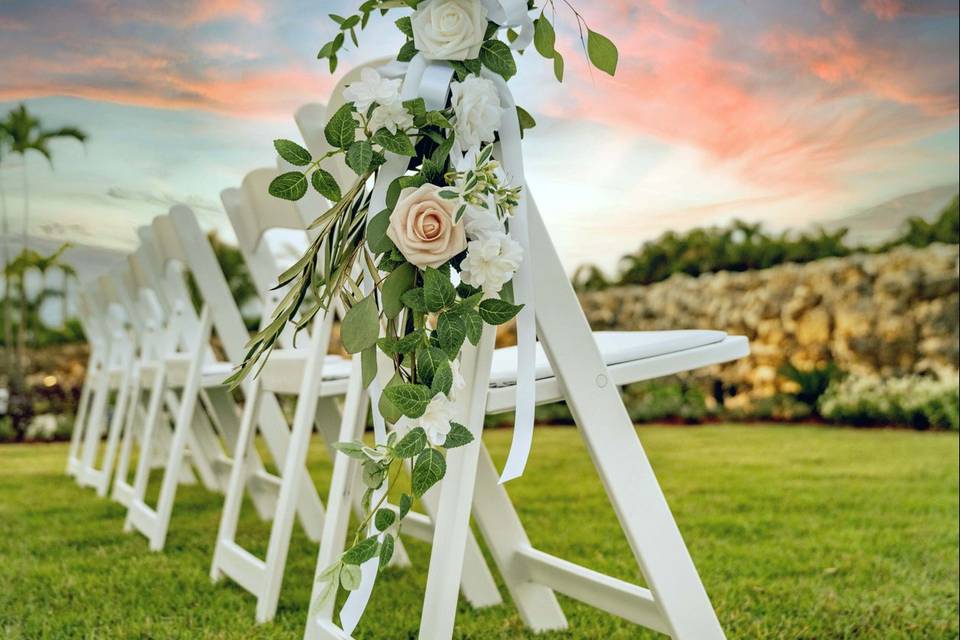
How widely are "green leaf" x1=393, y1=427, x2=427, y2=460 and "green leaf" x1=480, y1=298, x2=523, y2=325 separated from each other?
13cm

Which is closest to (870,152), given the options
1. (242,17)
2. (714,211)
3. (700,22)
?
(714,211)

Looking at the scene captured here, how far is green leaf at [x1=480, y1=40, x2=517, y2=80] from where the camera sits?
947mm

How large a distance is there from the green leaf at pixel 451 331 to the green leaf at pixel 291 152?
200 millimetres

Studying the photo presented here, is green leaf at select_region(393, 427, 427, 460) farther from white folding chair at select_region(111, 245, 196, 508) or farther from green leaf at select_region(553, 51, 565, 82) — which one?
white folding chair at select_region(111, 245, 196, 508)

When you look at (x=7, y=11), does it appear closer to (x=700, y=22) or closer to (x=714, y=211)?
(x=700, y=22)

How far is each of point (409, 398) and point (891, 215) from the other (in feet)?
17.1

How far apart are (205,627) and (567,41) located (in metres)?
1.39

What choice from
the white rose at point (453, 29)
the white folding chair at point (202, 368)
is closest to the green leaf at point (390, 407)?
the white rose at point (453, 29)

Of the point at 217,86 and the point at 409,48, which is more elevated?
the point at 217,86

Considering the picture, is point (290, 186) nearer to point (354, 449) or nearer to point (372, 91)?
point (372, 91)

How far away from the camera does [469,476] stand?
101 cm

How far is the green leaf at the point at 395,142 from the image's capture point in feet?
2.94

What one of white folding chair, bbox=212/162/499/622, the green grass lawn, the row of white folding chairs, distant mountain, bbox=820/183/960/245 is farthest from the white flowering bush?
white folding chair, bbox=212/162/499/622

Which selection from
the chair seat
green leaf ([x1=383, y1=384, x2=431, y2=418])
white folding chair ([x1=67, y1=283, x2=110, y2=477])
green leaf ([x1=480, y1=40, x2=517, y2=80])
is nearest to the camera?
green leaf ([x1=383, y1=384, x2=431, y2=418])
